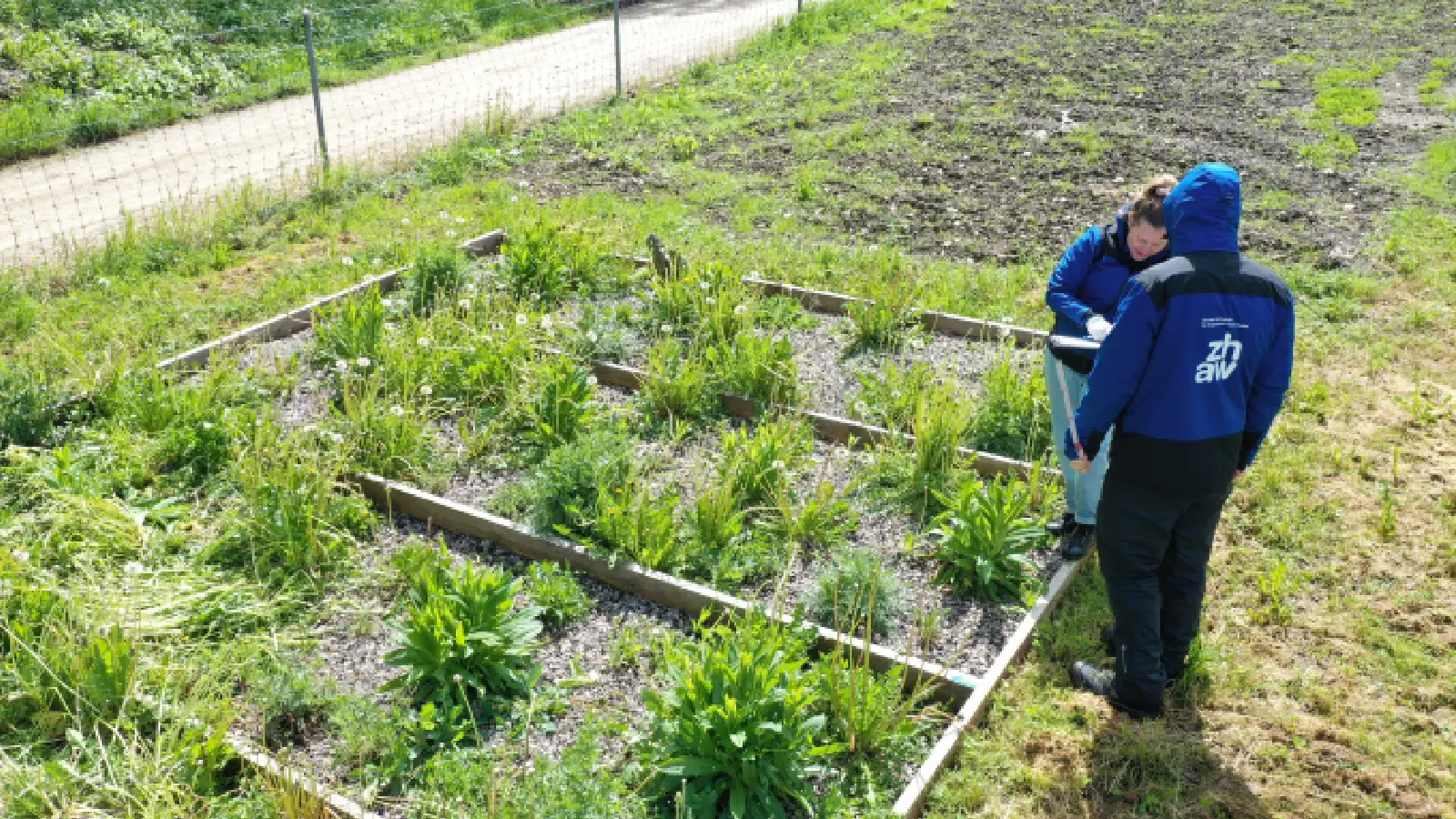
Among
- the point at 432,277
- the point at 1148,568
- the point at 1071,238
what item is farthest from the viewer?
the point at 1071,238

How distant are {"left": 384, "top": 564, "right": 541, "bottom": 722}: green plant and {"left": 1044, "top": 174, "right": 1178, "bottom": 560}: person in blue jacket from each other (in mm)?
2554

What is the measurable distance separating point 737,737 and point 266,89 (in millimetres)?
12507

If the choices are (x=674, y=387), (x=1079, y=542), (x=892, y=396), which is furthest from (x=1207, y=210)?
(x=674, y=387)

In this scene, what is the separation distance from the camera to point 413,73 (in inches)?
593

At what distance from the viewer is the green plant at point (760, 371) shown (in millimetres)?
6457

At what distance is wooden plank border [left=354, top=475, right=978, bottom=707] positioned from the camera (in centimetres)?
441

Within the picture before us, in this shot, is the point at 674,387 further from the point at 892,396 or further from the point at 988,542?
the point at 988,542

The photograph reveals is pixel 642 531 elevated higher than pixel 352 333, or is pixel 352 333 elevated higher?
pixel 352 333

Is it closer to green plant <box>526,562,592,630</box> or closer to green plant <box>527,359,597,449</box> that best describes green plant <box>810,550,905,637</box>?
green plant <box>526,562,592,630</box>

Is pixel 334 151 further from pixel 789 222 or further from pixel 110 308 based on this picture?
pixel 789 222

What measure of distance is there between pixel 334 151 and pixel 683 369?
6.89m

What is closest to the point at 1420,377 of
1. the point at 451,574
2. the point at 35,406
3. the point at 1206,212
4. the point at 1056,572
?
the point at 1056,572

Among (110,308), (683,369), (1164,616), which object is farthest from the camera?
(110,308)

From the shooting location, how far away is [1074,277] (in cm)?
498
